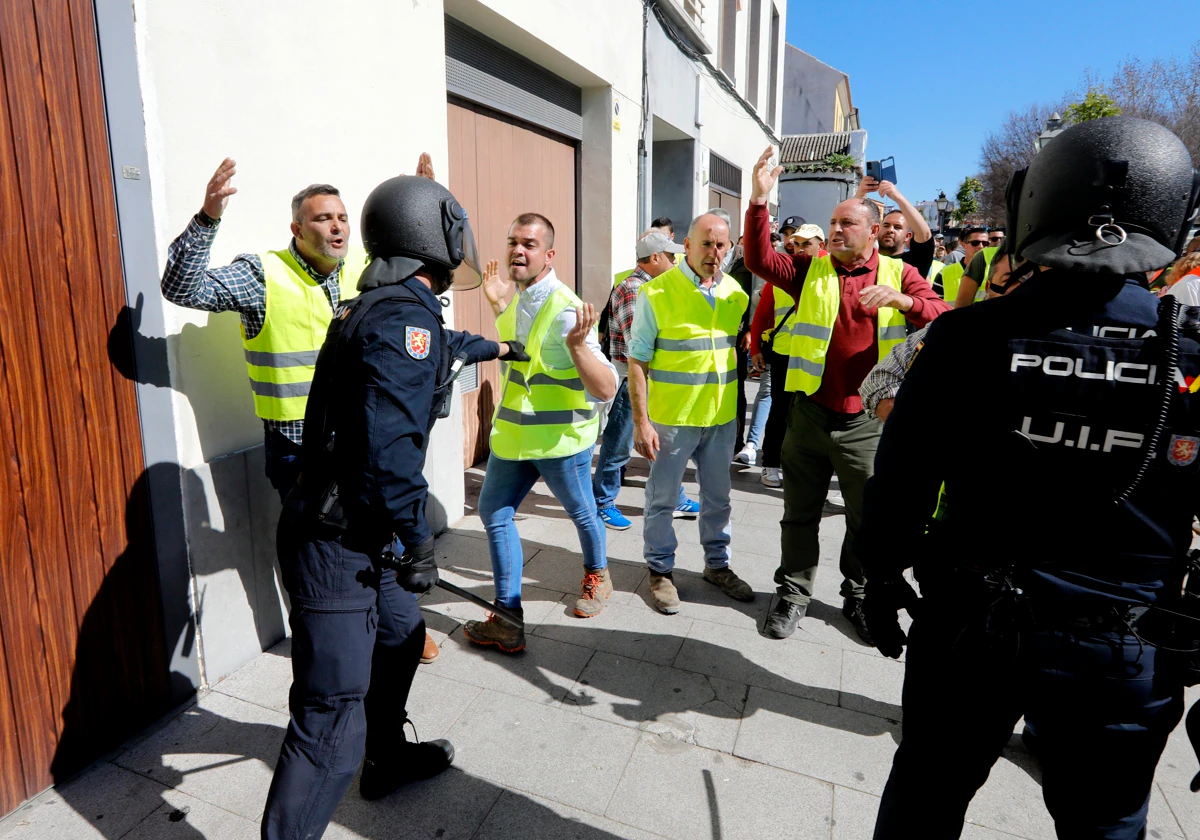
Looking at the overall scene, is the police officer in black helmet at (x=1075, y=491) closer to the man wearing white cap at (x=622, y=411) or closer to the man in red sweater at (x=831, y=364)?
the man in red sweater at (x=831, y=364)

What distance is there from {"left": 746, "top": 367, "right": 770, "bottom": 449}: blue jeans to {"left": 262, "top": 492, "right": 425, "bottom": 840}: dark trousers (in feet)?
16.3

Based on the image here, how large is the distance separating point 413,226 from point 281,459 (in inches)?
52.8

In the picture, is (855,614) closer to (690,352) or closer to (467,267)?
(690,352)

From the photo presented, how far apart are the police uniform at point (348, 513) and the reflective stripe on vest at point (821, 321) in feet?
6.42

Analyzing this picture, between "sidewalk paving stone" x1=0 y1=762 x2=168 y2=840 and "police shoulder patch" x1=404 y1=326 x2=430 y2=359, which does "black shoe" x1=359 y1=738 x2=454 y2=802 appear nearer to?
"sidewalk paving stone" x1=0 y1=762 x2=168 y2=840

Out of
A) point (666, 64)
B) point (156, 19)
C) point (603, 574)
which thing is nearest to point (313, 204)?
point (156, 19)

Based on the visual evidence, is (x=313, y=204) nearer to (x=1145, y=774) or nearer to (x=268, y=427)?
(x=268, y=427)

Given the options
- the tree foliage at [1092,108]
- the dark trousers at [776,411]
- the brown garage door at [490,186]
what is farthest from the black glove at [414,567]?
the tree foliage at [1092,108]

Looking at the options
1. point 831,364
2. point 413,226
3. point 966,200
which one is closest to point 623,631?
point 831,364

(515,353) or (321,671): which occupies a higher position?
(515,353)

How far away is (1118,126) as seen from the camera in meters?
1.51

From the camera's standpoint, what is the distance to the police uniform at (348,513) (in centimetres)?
186

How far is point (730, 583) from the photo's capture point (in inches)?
155

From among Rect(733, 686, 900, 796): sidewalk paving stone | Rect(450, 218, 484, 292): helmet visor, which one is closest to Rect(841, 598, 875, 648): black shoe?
Rect(733, 686, 900, 796): sidewalk paving stone
